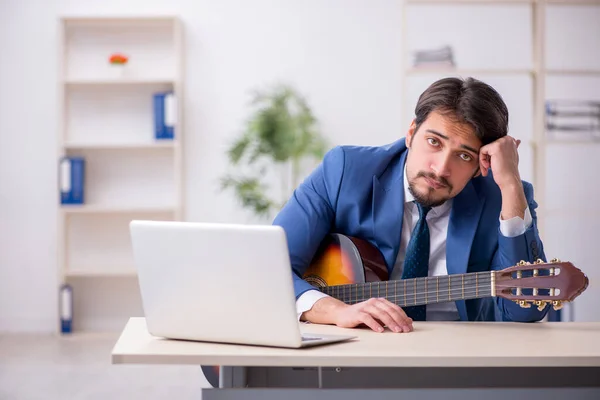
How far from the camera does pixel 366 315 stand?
1.71m

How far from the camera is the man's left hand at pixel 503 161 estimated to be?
1963 millimetres

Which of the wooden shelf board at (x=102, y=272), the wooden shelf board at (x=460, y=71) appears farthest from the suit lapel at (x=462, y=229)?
the wooden shelf board at (x=102, y=272)

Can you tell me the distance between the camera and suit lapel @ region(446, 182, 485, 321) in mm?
2074

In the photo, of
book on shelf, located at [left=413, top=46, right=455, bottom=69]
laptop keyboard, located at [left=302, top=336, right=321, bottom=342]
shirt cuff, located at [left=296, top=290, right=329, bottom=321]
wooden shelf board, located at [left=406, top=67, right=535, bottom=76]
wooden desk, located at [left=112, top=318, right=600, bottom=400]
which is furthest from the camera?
book on shelf, located at [left=413, top=46, right=455, bottom=69]

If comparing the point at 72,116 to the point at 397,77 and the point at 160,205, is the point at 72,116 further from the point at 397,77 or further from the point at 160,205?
the point at 397,77

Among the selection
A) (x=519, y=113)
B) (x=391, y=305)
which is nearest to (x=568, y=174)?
(x=519, y=113)

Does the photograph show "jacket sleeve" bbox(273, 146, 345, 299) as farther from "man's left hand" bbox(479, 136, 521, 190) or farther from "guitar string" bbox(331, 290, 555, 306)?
"man's left hand" bbox(479, 136, 521, 190)

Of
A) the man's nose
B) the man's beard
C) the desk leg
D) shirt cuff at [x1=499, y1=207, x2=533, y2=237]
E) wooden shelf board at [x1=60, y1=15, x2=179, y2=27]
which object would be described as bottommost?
the desk leg

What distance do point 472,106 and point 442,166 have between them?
165 mm

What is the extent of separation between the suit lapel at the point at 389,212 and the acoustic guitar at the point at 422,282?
0.11 feet

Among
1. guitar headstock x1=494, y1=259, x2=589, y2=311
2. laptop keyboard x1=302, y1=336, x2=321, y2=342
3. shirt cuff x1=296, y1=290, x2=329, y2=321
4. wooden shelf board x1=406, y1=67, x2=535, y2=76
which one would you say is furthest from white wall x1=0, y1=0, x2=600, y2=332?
laptop keyboard x1=302, y1=336, x2=321, y2=342

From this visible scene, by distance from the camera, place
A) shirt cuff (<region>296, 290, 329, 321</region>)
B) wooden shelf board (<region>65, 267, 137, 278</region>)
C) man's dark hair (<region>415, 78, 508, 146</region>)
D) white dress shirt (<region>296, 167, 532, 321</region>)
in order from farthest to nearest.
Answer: wooden shelf board (<region>65, 267, 137, 278</region>), white dress shirt (<region>296, 167, 532, 321</region>), man's dark hair (<region>415, 78, 508, 146</region>), shirt cuff (<region>296, 290, 329, 321</region>)

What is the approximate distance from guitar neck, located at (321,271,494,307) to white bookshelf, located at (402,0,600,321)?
323cm

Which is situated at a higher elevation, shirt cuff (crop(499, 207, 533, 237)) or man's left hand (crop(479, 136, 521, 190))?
man's left hand (crop(479, 136, 521, 190))
